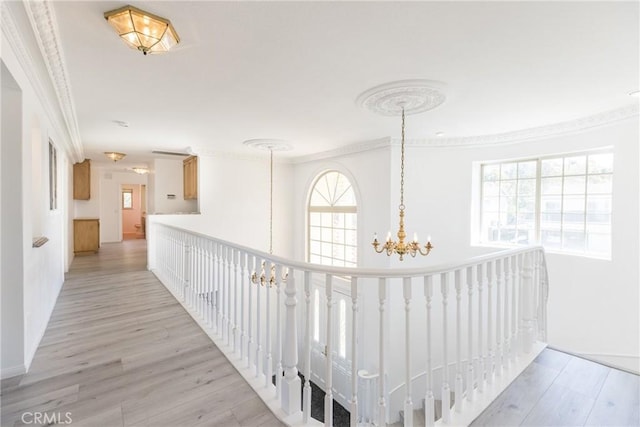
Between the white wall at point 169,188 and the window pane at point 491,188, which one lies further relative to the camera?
the white wall at point 169,188

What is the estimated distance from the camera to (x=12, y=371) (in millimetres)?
2035

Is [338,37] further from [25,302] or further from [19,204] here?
[25,302]

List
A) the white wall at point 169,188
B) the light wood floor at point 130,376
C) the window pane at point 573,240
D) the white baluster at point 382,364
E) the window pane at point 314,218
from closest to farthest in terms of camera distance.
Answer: the white baluster at point 382,364
the light wood floor at point 130,376
the window pane at point 573,240
the window pane at point 314,218
the white wall at point 169,188

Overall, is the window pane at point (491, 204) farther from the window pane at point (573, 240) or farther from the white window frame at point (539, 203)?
the window pane at point (573, 240)

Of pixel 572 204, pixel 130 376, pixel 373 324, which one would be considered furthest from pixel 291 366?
pixel 572 204

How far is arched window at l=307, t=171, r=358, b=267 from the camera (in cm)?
573

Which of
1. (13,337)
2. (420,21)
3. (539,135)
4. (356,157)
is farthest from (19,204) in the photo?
(539,135)

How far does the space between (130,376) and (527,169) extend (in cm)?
527

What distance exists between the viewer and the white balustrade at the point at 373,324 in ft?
5.05

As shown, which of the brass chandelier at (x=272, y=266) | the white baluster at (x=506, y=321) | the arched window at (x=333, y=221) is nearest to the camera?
the brass chandelier at (x=272, y=266)

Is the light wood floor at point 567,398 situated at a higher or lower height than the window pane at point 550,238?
lower

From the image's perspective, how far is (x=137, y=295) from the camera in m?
3.93

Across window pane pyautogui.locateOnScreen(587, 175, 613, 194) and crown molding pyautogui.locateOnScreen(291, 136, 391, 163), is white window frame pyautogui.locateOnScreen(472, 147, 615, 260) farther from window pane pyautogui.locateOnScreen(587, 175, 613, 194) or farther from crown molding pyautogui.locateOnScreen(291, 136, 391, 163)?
crown molding pyautogui.locateOnScreen(291, 136, 391, 163)

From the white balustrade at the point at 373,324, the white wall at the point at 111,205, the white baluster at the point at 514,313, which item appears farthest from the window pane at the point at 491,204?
the white wall at the point at 111,205
